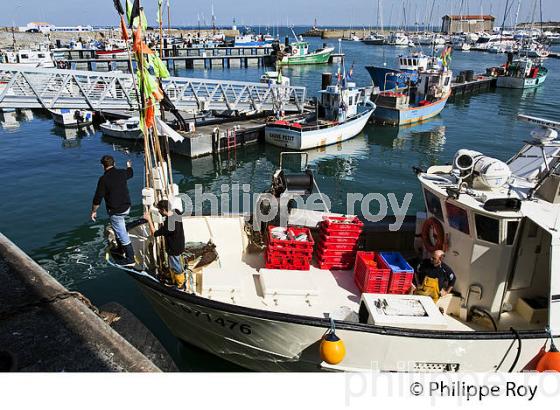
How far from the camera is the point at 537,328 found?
6.86 metres

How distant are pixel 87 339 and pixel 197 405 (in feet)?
7.58

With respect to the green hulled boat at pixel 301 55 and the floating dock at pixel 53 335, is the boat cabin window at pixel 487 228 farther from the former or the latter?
the green hulled boat at pixel 301 55

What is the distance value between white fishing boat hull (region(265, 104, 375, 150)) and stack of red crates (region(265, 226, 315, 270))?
17.6m

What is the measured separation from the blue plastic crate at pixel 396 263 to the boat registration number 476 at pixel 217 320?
9.21ft

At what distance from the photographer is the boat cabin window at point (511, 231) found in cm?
654

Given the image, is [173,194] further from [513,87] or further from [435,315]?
[513,87]

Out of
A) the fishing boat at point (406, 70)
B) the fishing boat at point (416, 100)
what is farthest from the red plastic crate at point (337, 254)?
the fishing boat at point (406, 70)

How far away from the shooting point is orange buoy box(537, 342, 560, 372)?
5.60m

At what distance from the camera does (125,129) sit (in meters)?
26.6

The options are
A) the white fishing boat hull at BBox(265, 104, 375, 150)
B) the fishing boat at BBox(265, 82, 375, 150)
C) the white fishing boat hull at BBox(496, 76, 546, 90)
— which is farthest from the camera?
the white fishing boat hull at BBox(496, 76, 546, 90)

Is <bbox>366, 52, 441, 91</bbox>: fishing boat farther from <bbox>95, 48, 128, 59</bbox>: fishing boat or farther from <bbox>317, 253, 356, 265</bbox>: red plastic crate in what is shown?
<bbox>95, 48, 128, 59</bbox>: fishing boat

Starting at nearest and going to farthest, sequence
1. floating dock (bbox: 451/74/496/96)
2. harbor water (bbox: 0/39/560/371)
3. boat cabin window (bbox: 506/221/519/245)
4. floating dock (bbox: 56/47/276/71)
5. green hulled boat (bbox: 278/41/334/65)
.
Result: boat cabin window (bbox: 506/221/519/245)
harbor water (bbox: 0/39/560/371)
floating dock (bbox: 451/74/496/96)
floating dock (bbox: 56/47/276/71)
green hulled boat (bbox: 278/41/334/65)

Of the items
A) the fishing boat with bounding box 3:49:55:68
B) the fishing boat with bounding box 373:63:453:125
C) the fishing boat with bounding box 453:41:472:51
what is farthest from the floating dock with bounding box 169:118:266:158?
the fishing boat with bounding box 453:41:472:51

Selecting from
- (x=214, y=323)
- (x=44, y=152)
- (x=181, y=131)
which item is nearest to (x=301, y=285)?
(x=214, y=323)
